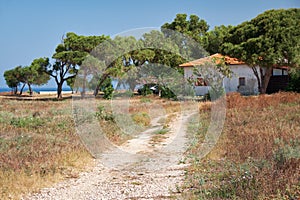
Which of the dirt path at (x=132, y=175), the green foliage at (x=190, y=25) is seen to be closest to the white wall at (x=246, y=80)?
the green foliage at (x=190, y=25)

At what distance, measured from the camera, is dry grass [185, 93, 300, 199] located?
4645 mm

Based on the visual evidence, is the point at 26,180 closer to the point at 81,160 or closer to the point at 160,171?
the point at 81,160

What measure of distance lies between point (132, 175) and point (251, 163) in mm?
2306

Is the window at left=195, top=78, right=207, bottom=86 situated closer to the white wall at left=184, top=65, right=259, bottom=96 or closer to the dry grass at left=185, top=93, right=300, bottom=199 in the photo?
the white wall at left=184, top=65, right=259, bottom=96

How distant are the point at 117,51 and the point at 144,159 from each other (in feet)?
51.2

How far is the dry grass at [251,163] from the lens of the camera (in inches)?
183

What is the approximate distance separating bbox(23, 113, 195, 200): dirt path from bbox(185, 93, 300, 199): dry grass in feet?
1.52

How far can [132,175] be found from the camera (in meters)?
6.67

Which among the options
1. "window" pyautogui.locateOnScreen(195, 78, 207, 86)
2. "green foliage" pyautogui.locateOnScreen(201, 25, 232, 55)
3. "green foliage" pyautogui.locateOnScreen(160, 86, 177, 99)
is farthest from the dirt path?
"green foliage" pyautogui.locateOnScreen(201, 25, 232, 55)

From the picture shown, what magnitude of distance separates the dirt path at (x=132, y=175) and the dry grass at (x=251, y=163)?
46 cm

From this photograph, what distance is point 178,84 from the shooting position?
25422 millimetres

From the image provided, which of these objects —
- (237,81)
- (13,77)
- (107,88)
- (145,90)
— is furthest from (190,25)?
(13,77)

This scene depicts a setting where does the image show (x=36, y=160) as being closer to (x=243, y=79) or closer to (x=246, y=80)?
(x=246, y=80)

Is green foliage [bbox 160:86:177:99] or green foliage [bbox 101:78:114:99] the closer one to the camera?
green foliage [bbox 160:86:177:99]
